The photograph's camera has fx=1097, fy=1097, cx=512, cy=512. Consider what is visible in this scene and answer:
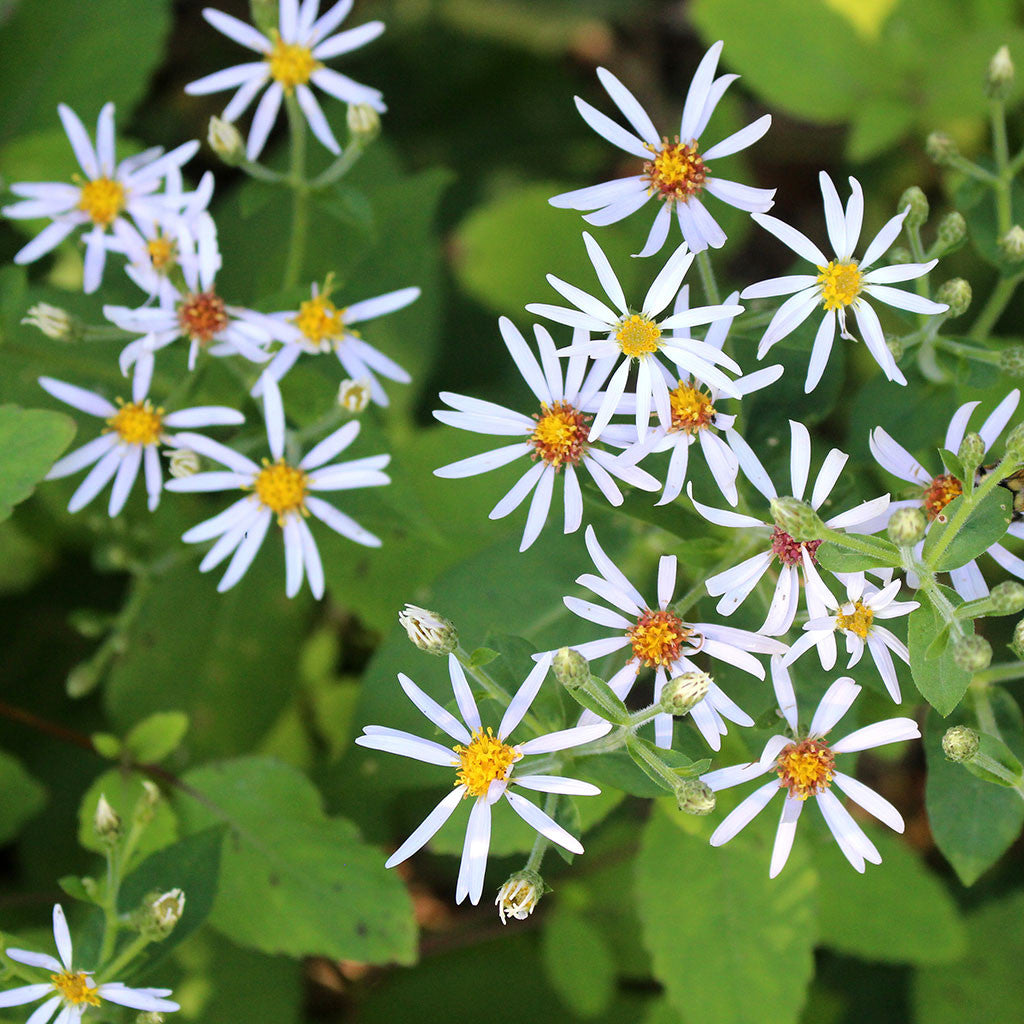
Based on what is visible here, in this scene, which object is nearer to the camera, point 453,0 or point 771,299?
point 771,299

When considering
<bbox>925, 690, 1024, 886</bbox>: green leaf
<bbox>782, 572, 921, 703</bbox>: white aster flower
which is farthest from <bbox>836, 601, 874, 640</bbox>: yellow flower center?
<bbox>925, 690, 1024, 886</bbox>: green leaf

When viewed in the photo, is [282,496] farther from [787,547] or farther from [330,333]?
[787,547]

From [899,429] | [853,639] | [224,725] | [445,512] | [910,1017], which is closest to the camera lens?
[853,639]

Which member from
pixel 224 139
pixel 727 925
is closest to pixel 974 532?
pixel 727 925

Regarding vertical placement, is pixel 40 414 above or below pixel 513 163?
below

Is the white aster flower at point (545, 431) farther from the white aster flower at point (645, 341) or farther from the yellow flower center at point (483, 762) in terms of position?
the yellow flower center at point (483, 762)

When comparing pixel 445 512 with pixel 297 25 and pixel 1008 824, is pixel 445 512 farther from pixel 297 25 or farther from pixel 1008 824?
pixel 1008 824

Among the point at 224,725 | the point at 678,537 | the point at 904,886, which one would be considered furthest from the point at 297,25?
the point at 904,886
